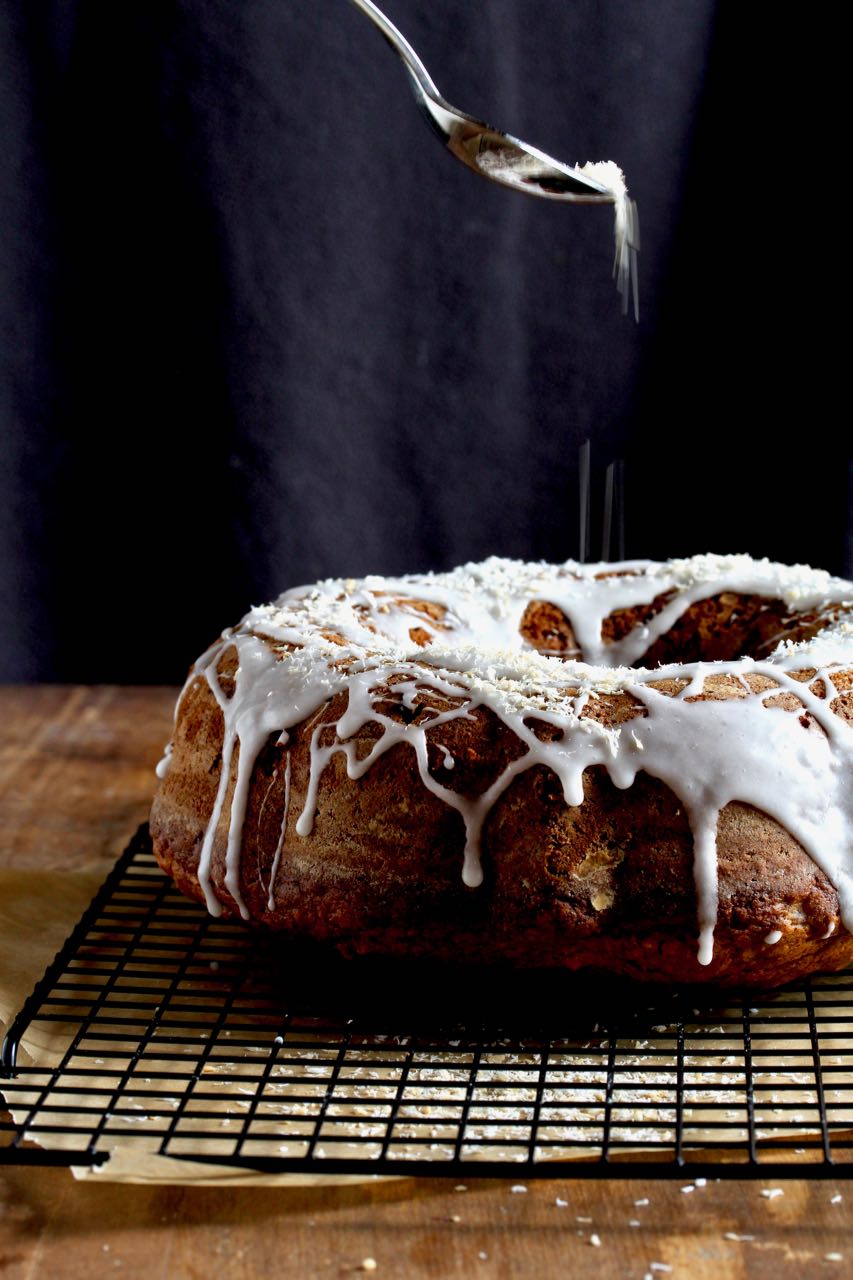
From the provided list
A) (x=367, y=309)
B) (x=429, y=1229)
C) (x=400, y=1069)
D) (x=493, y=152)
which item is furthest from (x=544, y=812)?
(x=367, y=309)

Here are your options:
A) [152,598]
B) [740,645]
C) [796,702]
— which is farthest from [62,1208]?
[152,598]

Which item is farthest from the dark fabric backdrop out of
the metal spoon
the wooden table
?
the wooden table

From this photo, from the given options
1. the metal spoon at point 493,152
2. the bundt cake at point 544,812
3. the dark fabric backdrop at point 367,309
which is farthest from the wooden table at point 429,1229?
the dark fabric backdrop at point 367,309

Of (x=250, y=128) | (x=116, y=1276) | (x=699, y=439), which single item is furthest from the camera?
(x=699, y=439)

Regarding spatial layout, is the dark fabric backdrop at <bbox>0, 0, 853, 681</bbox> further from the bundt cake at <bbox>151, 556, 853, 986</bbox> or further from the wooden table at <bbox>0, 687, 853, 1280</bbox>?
the wooden table at <bbox>0, 687, 853, 1280</bbox>

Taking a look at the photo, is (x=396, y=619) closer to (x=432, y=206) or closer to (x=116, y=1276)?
(x=116, y=1276)
